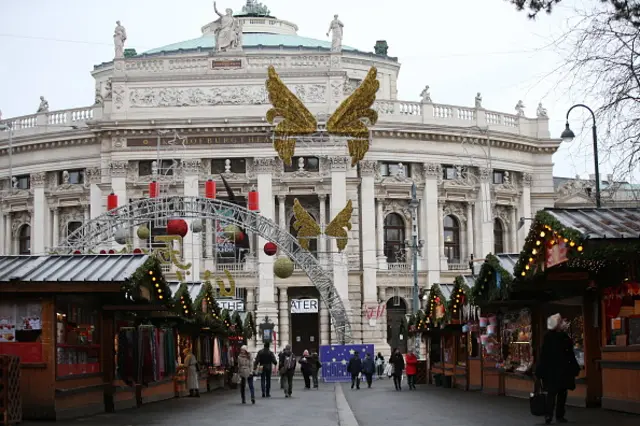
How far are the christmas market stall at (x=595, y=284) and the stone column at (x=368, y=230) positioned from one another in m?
49.7

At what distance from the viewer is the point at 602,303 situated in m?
25.3

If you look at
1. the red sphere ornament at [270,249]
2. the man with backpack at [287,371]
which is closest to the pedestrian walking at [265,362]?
the man with backpack at [287,371]

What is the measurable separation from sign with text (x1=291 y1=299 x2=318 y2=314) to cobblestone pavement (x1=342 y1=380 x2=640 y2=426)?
42.6m

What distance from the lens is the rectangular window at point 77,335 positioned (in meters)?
25.5

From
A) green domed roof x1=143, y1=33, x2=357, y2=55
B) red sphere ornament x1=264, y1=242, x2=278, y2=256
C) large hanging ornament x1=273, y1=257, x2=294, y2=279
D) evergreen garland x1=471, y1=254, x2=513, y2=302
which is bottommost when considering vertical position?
evergreen garland x1=471, y1=254, x2=513, y2=302

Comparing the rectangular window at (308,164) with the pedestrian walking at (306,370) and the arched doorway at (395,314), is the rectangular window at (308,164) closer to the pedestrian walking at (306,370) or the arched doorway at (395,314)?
→ the arched doorway at (395,314)

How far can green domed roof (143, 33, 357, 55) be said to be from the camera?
87.3m

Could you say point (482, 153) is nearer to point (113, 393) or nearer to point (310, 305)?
point (310, 305)

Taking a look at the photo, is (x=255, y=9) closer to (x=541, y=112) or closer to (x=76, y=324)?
(x=541, y=112)

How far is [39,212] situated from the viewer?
81.2 meters

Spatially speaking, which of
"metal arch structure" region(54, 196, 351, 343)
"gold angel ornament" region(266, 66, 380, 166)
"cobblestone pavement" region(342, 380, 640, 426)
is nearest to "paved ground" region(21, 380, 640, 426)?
"cobblestone pavement" region(342, 380, 640, 426)

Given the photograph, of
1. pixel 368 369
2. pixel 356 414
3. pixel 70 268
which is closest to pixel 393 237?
pixel 368 369

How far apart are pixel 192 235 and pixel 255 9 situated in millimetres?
27117

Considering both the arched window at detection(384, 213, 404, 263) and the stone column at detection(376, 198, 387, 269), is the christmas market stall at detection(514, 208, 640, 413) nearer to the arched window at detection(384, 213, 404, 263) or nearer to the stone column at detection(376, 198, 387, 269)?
the stone column at detection(376, 198, 387, 269)
